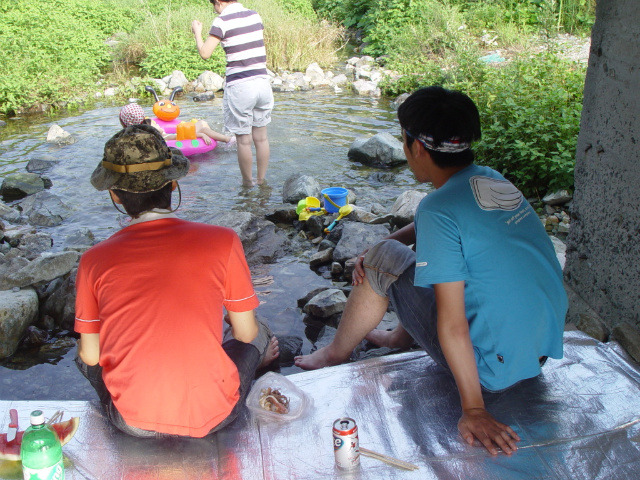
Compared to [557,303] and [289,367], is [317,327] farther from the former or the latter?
[557,303]

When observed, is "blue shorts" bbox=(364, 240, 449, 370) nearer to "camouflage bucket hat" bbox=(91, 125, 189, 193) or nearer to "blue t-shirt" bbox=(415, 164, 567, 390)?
"blue t-shirt" bbox=(415, 164, 567, 390)

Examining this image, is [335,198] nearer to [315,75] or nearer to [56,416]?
[56,416]

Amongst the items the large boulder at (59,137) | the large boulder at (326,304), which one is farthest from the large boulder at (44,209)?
the large boulder at (326,304)

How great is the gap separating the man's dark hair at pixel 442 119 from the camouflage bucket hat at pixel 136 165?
2.88 ft

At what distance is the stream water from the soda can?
121cm

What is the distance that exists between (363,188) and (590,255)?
3698 millimetres

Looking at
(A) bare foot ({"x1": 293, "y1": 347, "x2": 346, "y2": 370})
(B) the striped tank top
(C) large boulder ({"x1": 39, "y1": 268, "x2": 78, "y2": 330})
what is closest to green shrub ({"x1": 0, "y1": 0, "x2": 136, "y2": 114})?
(B) the striped tank top

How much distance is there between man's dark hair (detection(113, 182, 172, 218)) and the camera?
216 cm

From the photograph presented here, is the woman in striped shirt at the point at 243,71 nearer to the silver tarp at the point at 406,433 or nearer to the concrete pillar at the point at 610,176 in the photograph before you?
the concrete pillar at the point at 610,176

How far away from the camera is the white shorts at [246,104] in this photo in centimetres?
612

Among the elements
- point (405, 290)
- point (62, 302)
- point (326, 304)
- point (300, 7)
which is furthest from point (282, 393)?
point (300, 7)

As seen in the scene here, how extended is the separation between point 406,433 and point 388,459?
0.68ft

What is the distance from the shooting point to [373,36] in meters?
15.4

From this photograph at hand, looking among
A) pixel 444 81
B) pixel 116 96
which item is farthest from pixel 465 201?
pixel 116 96
